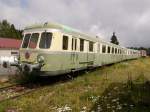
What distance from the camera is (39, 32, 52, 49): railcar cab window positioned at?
14.8 meters

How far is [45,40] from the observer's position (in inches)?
587

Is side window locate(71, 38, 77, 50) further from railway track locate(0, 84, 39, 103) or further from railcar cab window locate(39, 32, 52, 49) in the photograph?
railway track locate(0, 84, 39, 103)

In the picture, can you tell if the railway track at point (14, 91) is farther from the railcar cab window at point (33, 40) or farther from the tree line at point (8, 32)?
the tree line at point (8, 32)

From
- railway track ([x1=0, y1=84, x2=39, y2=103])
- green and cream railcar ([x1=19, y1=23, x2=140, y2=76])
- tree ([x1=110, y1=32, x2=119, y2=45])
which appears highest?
tree ([x1=110, y1=32, x2=119, y2=45])

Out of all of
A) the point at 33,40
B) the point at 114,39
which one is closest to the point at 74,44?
the point at 33,40

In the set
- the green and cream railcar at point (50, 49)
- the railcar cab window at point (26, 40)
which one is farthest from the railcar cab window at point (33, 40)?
the railcar cab window at point (26, 40)

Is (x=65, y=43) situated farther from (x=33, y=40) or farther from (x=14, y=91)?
(x=14, y=91)

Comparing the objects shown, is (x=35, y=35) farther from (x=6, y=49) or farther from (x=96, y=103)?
(x=6, y=49)

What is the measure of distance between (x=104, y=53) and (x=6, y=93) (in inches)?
524

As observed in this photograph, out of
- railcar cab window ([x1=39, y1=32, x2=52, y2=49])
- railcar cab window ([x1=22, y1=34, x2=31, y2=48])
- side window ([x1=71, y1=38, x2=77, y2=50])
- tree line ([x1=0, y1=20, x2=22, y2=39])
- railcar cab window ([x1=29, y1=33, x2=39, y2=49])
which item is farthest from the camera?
tree line ([x1=0, y1=20, x2=22, y2=39])

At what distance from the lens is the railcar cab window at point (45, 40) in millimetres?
14766

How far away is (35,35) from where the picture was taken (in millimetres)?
15398

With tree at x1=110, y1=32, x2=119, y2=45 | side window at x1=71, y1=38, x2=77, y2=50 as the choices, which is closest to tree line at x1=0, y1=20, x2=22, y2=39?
tree at x1=110, y1=32, x2=119, y2=45

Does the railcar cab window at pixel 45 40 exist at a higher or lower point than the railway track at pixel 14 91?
higher
